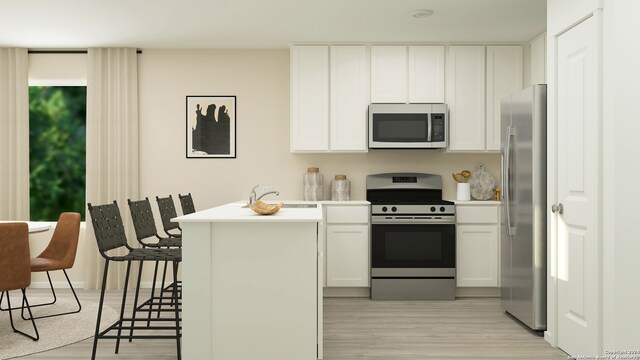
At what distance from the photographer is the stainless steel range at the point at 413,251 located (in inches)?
199

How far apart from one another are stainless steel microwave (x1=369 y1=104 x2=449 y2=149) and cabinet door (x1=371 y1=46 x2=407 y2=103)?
0.11 metres

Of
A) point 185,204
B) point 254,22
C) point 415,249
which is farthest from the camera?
point 415,249

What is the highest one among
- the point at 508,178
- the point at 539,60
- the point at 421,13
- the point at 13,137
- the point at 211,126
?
the point at 421,13

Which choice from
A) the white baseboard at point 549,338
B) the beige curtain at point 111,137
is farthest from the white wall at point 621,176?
the beige curtain at point 111,137

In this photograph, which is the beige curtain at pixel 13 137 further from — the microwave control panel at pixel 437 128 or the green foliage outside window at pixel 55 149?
the microwave control panel at pixel 437 128

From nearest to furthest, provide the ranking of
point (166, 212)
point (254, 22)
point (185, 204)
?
point (166, 212) < point (185, 204) < point (254, 22)

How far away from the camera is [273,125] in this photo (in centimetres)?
572

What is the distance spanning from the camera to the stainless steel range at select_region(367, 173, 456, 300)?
199 inches

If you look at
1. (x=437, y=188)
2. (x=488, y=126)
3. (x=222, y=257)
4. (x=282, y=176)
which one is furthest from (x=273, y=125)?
(x=222, y=257)

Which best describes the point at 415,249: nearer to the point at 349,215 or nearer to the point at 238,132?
the point at 349,215

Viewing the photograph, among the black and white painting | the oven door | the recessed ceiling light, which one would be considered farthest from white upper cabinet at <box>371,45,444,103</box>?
the black and white painting

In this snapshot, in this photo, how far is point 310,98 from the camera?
531 centimetres

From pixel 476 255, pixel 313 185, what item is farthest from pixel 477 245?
pixel 313 185

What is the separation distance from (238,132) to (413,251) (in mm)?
2280
